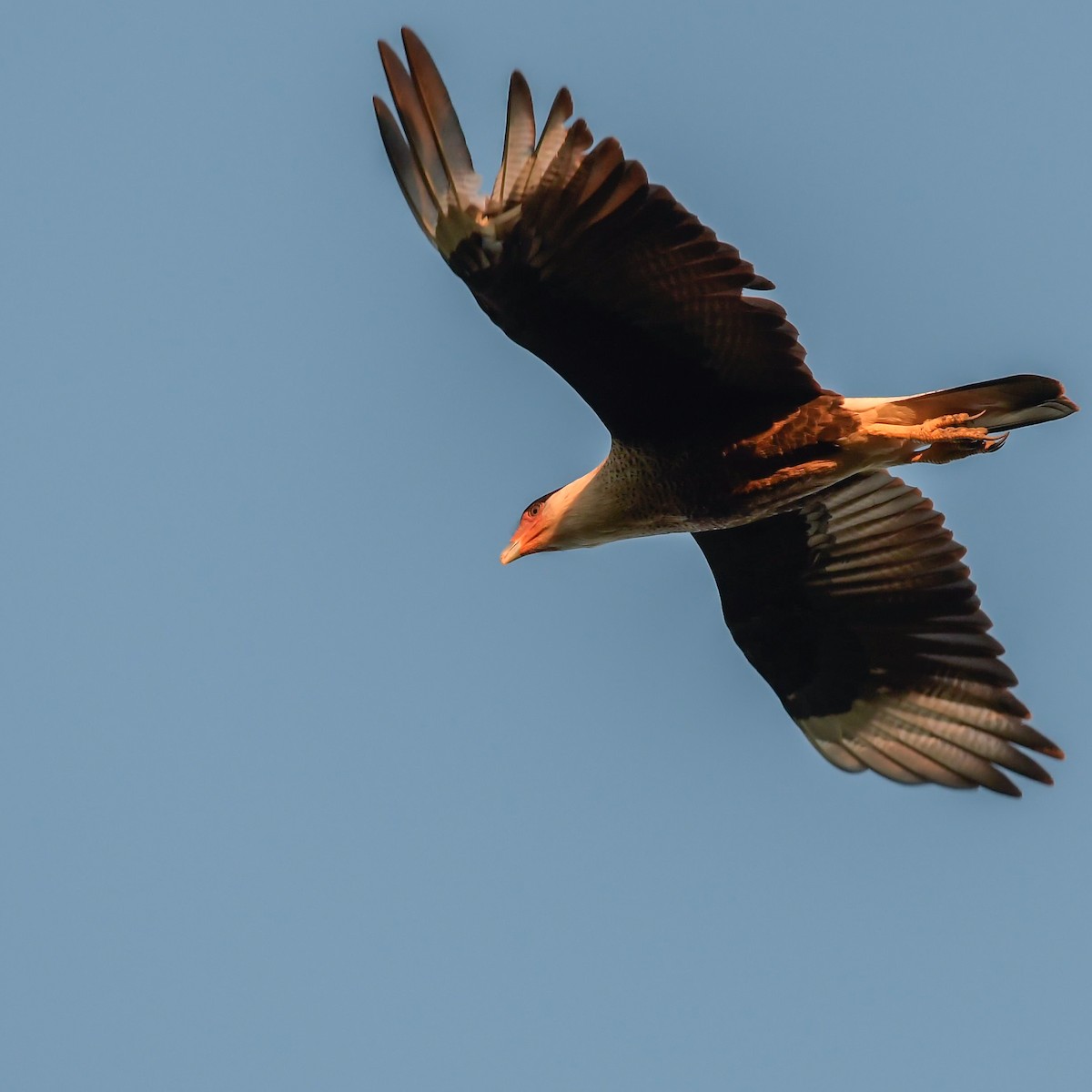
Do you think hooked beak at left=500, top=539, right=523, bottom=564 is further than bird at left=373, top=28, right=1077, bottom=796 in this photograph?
Yes

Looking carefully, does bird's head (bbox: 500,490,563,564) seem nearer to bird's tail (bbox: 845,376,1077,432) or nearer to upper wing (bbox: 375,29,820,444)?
upper wing (bbox: 375,29,820,444)

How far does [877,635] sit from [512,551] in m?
1.90

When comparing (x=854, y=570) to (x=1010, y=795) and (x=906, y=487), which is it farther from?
(x=1010, y=795)

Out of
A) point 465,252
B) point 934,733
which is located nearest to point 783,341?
point 465,252

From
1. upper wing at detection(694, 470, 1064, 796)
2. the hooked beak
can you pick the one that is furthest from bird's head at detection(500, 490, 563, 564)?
upper wing at detection(694, 470, 1064, 796)

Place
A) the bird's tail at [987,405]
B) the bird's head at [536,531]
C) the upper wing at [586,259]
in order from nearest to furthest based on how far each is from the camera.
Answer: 1. the upper wing at [586,259]
2. the bird's tail at [987,405]
3. the bird's head at [536,531]

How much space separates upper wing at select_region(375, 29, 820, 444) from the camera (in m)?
6.57

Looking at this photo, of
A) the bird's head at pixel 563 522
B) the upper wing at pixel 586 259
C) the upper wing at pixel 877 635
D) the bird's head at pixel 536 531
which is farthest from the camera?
the upper wing at pixel 877 635

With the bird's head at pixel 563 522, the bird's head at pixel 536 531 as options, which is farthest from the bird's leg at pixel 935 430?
the bird's head at pixel 536 531

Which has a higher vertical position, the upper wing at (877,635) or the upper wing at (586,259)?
the upper wing at (586,259)

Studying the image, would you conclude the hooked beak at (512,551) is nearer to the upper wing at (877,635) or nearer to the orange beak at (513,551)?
the orange beak at (513,551)

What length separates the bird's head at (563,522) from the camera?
305 inches

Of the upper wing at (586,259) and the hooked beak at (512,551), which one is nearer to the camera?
the upper wing at (586,259)

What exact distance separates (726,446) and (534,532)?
1.00 meters
